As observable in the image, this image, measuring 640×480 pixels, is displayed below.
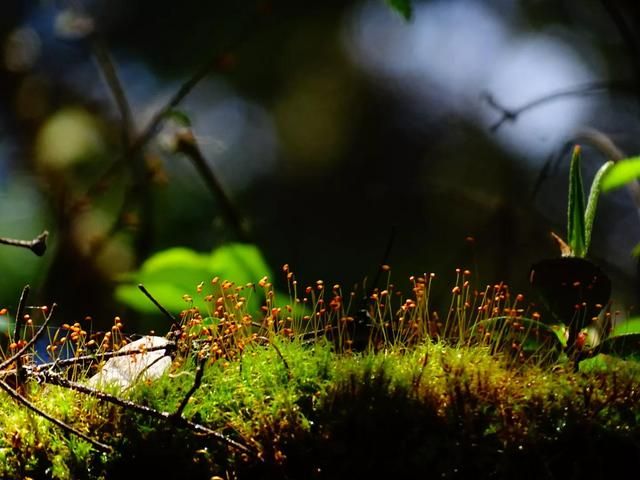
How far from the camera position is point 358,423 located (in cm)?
79

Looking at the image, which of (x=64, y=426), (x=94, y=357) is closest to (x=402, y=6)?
(x=94, y=357)

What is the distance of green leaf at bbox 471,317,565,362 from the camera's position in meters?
0.89

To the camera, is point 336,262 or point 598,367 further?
point 336,262

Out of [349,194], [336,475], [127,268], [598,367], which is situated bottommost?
[336,475]

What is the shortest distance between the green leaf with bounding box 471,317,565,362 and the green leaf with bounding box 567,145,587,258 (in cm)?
12

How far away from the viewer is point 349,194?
146 inches

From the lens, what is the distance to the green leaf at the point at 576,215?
1.02 metres

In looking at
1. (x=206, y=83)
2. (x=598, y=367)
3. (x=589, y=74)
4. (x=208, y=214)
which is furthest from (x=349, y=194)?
(x=598, y=367)

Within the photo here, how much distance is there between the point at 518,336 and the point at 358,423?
0.24 meters

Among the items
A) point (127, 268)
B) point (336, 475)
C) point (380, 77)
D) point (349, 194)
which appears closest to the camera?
point (336, 475)

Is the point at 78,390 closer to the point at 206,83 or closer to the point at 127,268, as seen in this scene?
the point at 127,268

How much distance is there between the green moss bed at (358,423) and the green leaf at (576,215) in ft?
0.64

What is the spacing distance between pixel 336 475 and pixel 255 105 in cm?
371

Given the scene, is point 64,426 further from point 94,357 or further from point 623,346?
point 623,346
